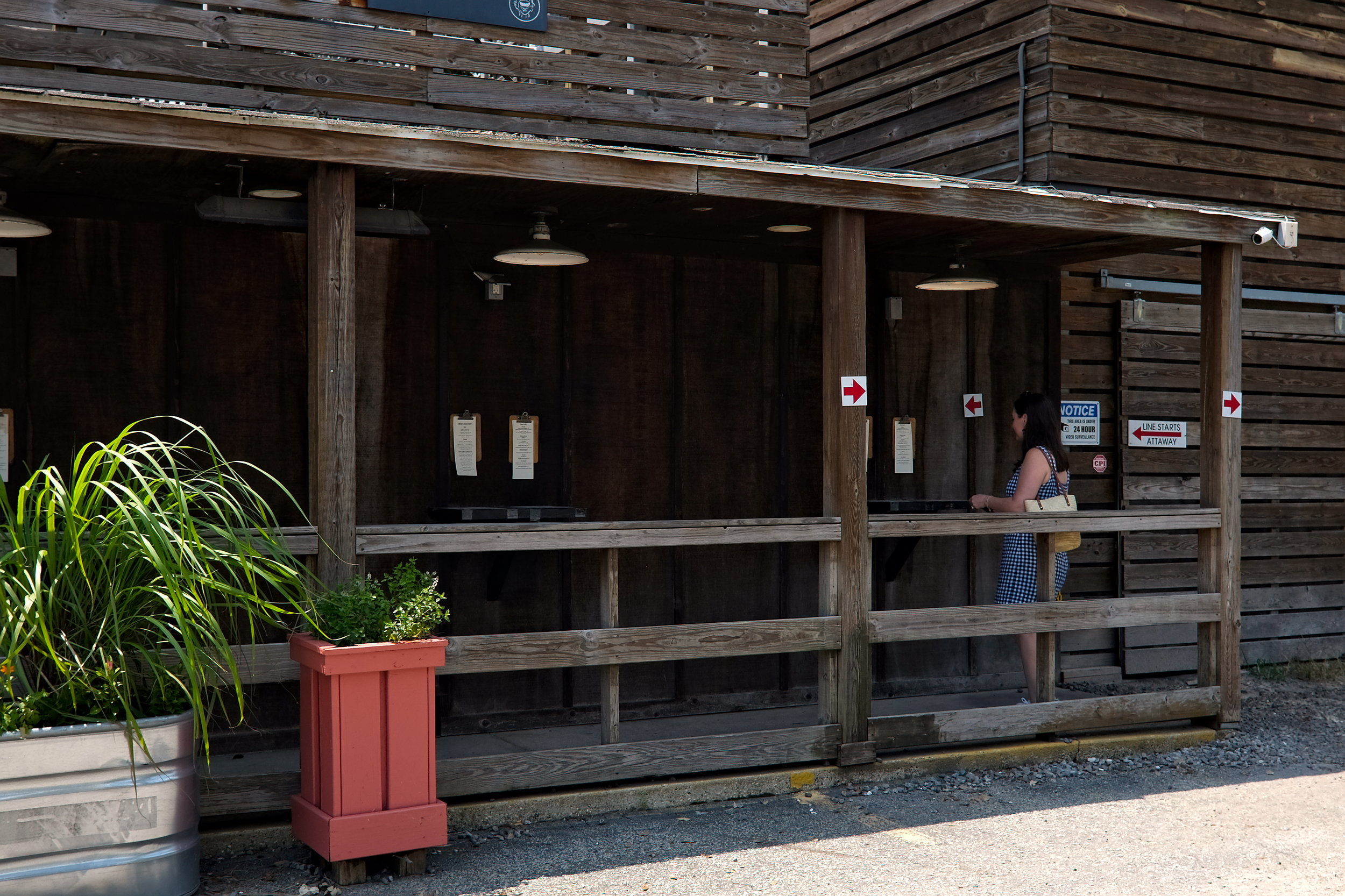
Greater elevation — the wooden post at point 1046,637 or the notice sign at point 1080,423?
the notice sign at point 1080,423

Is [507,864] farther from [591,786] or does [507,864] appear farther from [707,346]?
[707,346]

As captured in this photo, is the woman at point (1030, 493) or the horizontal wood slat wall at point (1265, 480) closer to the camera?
the woman at point (1030, 493)

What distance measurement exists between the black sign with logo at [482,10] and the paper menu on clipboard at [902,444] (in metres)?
3.34

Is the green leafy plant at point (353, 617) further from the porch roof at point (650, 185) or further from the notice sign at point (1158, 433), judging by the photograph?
the notice sign at point (1158, 433)

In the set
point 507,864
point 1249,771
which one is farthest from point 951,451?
point 507,864

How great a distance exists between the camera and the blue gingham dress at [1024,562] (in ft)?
24.1

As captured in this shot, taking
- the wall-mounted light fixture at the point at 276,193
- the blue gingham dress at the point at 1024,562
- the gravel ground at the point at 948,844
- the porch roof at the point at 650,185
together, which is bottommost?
the gravel ground at the point at 948,844

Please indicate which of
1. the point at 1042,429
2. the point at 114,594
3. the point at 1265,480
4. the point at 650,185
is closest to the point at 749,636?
the point at 650,185

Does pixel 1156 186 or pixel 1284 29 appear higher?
pixel 1284 29

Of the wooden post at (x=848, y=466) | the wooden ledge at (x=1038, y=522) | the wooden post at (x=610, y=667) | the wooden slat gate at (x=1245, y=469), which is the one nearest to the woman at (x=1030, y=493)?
the wooden ledge at (x=1038, y=522)

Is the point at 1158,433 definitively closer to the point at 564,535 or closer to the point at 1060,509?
the point at 1060,509

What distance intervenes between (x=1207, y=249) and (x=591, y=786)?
4908 mm

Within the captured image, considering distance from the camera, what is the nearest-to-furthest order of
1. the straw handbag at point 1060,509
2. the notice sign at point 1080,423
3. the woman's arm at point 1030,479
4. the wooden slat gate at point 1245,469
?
1. the straw handbag at point 1060,509
2. the woman's arm at point 1030,479
3. the notice sign at point 1080,423
4. the wooden slat gate at point 1245,469

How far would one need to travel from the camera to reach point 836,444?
21.4 ft
